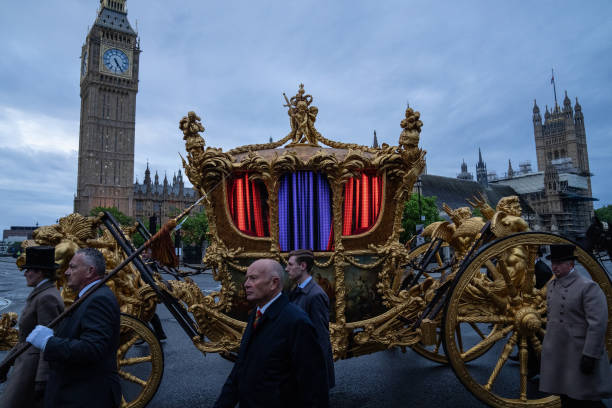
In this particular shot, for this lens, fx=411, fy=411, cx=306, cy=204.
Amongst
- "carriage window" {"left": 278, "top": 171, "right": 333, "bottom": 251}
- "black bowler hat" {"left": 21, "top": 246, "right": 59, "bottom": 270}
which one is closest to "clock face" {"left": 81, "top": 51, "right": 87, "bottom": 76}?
"carriage window" {"left": 278, "top": 171, "right": 333, "bottom": 251}

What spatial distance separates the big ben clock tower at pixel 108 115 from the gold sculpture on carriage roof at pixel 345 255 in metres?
77.1

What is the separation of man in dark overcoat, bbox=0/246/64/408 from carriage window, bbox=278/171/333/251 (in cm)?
235


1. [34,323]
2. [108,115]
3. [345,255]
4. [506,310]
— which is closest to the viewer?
[34,323]

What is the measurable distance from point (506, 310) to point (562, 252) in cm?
112

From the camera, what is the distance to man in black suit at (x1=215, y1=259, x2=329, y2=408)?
6.92 ft

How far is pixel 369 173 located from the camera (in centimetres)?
490

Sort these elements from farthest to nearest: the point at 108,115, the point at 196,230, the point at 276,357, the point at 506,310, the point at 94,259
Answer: the point at 108,115 < the point at 196,230 < the point at 506,310 < the point at 94,259 < the point at 276,357

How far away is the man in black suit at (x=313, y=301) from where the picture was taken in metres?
3.55

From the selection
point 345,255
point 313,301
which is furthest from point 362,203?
point 313,301

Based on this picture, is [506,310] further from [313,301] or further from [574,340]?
[313,301]

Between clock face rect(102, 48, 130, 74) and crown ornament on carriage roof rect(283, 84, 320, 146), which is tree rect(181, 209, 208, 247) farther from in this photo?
clock face rect(102, 48, 130, 74)

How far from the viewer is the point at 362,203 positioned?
495 cm

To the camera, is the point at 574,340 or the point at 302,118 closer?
the point at 574,340

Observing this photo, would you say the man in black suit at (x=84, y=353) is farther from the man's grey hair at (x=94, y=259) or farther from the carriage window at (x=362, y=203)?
the carriage window at (x=362, y=203)
